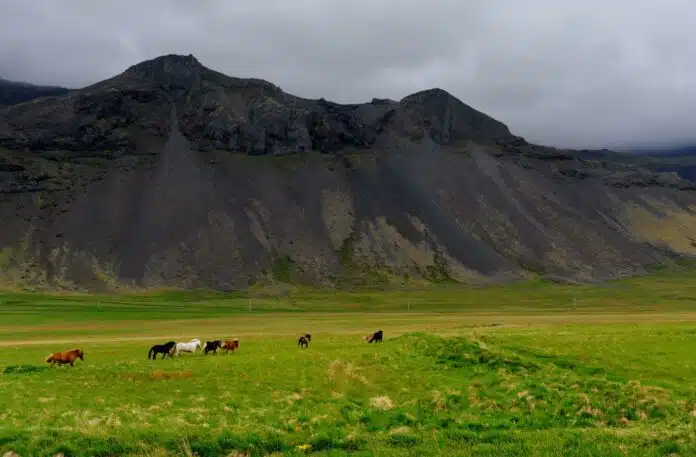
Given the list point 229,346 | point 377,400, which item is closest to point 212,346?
point 229,346

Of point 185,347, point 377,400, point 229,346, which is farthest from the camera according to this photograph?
point 229,346

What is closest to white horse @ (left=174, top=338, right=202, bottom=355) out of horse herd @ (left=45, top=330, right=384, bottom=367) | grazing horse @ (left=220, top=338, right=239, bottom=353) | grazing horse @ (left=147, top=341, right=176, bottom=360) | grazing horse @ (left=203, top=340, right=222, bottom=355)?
horse herd @ (left=45, top=330, right=384, bottom=367)

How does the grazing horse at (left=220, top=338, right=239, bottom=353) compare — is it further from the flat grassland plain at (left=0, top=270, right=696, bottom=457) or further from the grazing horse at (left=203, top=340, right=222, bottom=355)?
the flat grassland plain at (left=0, top=270, right=696, bottom=457)

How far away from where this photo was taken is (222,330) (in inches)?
3450

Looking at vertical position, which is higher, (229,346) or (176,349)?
(229,346)

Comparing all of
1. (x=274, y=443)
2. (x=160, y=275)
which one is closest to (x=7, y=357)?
(x=274, y=443)

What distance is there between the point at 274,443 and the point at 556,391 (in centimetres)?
1243

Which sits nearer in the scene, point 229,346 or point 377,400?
point 377,400

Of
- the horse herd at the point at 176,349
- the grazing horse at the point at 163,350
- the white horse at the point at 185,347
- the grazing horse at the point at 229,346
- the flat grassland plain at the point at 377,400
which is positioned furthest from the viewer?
the grazing horse at the point at 229,346

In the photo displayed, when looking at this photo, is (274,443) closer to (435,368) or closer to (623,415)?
(623,415)

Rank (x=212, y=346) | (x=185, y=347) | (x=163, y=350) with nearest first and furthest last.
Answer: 1. (x=163, y=350)
2. (x=185, y=347)
3. (x=212, y=346)

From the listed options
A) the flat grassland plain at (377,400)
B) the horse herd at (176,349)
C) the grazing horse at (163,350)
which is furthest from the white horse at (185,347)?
the grazing horse at (163,350)

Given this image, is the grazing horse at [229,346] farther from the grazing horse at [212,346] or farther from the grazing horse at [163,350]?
the grazing horse at [163,350]

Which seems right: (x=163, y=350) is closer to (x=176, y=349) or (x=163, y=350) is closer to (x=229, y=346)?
(x=176, y=349)
